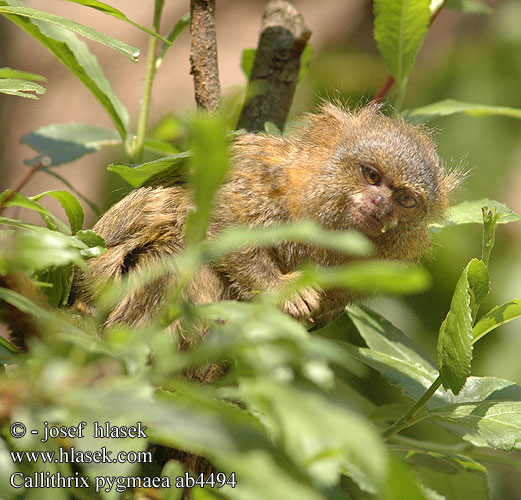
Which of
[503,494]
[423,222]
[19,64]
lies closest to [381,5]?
[423,222]

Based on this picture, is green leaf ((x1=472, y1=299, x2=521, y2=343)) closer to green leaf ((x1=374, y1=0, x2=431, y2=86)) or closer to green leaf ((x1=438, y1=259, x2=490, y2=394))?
green leaf ((x1=438, y1=259, x2=490, y2=394))

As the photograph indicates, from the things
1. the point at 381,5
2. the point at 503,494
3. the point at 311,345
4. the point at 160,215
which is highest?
the point at 381,5

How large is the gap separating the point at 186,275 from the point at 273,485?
0.28 metres

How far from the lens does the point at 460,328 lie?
1454 millimetres

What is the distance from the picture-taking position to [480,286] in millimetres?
1532

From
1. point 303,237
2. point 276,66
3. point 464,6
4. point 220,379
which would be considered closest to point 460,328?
point 220,379

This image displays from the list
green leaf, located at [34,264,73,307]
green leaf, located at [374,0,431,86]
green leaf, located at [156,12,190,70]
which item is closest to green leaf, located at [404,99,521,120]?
green leaf, located at [374,0,431,86]

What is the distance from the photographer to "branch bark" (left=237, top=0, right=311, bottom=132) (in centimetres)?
259

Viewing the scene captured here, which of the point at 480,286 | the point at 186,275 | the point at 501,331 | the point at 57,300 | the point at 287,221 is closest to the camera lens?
the point at 186,275

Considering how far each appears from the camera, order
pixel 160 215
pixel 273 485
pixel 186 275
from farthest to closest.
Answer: pixel 160 215 → pixel 186 275 → pixel 273 485

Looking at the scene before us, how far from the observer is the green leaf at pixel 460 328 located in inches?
56.0

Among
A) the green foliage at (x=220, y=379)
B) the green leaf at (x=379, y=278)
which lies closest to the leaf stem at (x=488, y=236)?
the green foliage at (x=220, y=379)

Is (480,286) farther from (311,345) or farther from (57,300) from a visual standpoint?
(57,300)

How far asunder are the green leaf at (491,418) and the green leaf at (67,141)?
4.89ft
